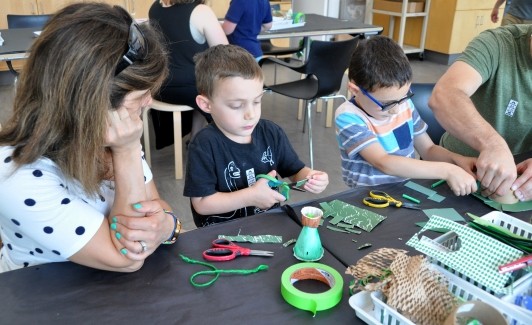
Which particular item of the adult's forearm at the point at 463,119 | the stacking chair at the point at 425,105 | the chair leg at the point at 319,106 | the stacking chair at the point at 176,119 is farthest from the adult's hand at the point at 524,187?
the chair leg at the point at 319,106

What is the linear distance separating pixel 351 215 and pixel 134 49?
621 millimetres

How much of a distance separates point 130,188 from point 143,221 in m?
0.10

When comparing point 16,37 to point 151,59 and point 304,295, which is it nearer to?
point 151,59

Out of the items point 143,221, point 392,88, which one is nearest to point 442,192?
point 392,88

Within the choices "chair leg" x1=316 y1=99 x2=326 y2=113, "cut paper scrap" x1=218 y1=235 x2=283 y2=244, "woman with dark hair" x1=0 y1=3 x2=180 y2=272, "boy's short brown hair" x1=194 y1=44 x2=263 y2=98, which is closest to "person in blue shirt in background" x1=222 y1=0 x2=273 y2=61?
"chair leg" x1=316 y1=99 x2=326 y2=113

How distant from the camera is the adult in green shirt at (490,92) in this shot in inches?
55.6

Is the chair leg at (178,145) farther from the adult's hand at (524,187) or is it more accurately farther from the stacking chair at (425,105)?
the adult's hand at (524,187)

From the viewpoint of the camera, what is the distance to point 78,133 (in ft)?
2.83

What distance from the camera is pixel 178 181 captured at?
2.89 meters

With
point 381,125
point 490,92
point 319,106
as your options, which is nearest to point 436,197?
point 381,125

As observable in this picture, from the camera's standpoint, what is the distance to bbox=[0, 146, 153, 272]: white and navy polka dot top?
85 centimetres

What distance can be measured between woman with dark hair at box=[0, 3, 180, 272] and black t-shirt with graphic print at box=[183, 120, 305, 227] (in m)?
0.36

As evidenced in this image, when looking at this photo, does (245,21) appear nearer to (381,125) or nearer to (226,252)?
(381,125)

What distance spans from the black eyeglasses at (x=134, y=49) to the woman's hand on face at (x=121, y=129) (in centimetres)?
9
